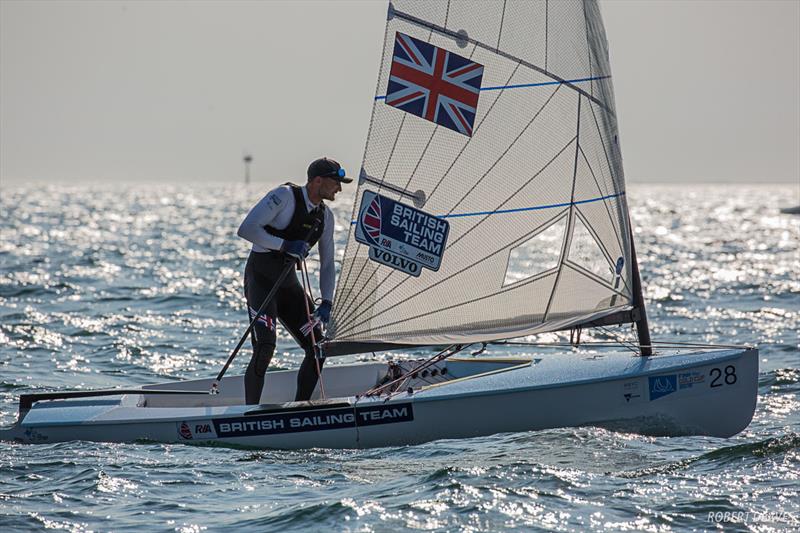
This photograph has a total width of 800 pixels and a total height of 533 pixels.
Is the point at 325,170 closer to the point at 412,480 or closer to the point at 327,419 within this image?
the point at 327,419

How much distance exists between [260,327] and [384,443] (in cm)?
111

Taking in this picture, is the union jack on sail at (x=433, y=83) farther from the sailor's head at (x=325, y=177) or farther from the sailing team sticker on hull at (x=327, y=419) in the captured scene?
the sailing team sticker on hull at (x=327, y=419)

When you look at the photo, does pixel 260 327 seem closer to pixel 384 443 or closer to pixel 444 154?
pixel 384 443

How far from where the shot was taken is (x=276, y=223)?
7.37 metres

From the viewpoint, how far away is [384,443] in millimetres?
7336

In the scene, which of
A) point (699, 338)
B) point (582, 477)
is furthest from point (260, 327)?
point (699, 338)

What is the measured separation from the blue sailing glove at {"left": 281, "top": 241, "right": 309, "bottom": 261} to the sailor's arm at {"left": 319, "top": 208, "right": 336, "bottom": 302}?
0.65ft

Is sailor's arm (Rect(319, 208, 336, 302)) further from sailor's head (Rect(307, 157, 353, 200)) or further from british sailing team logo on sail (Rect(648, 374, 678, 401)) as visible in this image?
british sailing team logo on sail (Rect(648, 374, 678, 401))

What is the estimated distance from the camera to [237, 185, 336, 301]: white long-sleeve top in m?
7.21

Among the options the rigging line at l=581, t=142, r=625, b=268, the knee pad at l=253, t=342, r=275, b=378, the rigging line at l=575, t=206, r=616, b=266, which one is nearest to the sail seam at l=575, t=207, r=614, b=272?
the rigging line at l=575, t=206, r=616, b=266

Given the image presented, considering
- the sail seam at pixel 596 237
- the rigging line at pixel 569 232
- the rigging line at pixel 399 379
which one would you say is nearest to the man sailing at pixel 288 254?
the rigging line at pixel 399 379

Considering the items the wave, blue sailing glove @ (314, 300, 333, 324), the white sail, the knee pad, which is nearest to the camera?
the wave

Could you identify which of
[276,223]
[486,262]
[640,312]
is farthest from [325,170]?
[640,312]

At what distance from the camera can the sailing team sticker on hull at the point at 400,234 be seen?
7.35 metres
